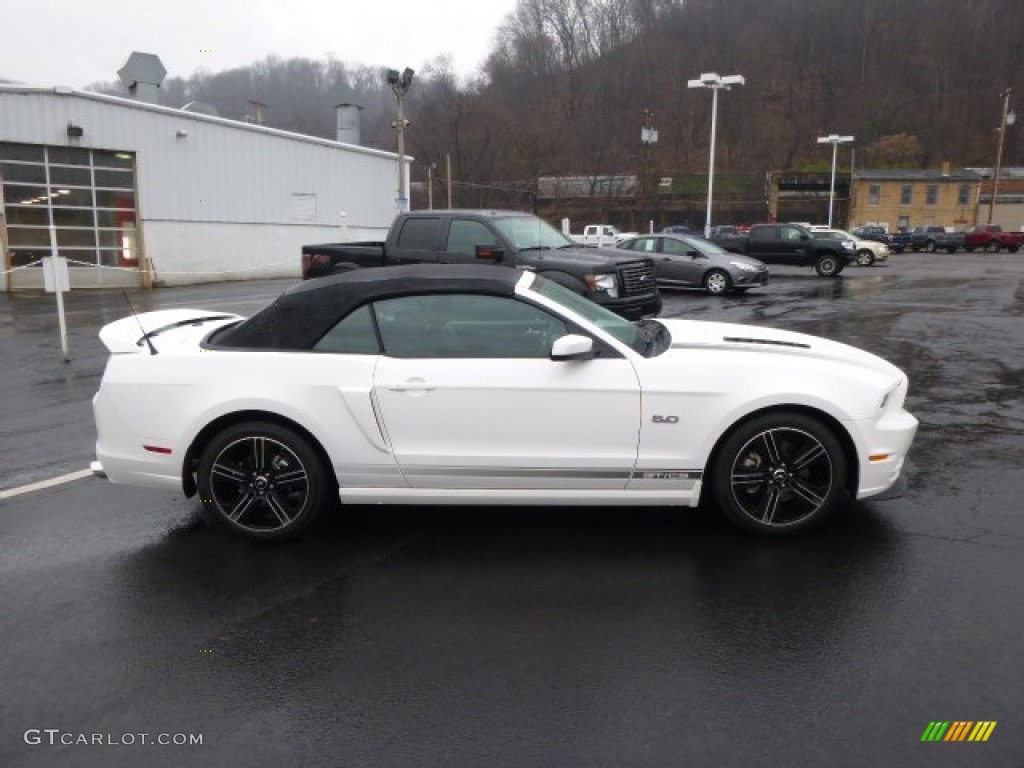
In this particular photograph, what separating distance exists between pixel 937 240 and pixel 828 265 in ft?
95.5

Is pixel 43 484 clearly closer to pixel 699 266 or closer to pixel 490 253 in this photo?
pixel 490 253

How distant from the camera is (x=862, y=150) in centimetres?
9688

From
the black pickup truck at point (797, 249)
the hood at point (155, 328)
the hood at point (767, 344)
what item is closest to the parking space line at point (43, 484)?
the hood at point (155, 328)

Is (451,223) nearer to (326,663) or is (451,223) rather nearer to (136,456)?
(136,456)

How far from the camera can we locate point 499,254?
38.5ft

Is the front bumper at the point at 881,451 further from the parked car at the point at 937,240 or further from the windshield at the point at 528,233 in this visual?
the parked car at the point at 937,240

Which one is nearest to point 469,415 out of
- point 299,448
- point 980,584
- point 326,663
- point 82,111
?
point 299,448

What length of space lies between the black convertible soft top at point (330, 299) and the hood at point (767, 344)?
1.17m

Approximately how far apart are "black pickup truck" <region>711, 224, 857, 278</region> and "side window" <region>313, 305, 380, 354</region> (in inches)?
1005

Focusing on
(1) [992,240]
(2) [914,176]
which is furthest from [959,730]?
(2) [914,176]

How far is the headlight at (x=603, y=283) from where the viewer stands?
11633mm

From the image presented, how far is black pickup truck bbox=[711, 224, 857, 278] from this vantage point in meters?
27.4

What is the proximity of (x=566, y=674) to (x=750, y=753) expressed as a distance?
78 centimetres

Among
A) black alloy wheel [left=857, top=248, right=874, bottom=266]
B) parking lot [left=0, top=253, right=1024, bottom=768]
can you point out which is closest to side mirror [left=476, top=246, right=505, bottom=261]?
parking lot [left=0, top=253, right=1024, bottom=768]
